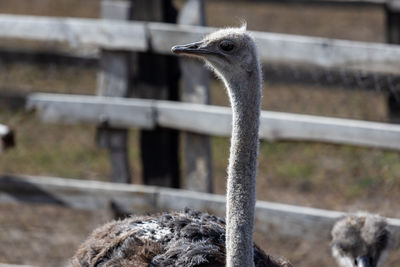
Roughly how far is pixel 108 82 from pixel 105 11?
0.47m

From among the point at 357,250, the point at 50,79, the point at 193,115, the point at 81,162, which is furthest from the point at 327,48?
the point at 50,79

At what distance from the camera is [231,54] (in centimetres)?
279

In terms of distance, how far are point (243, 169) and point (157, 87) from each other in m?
2.80

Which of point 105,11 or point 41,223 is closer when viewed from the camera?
point 105,11

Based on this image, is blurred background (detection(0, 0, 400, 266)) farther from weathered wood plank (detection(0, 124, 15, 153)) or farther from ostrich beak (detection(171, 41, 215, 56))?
ostrich beak (detection(171, 41, 215, 56))

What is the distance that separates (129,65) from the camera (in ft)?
17.7

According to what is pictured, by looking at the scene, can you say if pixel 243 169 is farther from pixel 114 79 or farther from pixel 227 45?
pixel 114 79

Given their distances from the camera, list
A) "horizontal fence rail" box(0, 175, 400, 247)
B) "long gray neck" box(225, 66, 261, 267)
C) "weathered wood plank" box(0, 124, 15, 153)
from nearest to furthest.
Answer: "long gray neck" box(225, 66, 261, 267)
"horizontal fence rail" box(0, 175, 400, 247)
"weathered wood plank" box(0, 124, 15, 153)

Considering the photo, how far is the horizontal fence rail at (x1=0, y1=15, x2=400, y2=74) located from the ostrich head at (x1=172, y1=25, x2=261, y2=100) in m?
2.12

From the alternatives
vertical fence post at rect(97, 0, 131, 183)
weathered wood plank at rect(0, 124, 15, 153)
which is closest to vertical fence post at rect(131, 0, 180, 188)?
vertical fence post at rect(97, 0, 131, 183)

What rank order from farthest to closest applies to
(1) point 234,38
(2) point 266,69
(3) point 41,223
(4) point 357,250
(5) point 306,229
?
(2) point 266,69
(3) point 41,223
(5) point 306,229
(4) point 357,250
(1) point 234,38

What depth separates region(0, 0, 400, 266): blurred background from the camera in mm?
5766

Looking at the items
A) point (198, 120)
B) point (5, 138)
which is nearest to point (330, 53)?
point (198, 120)

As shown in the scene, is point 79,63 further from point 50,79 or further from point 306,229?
point 306,229
